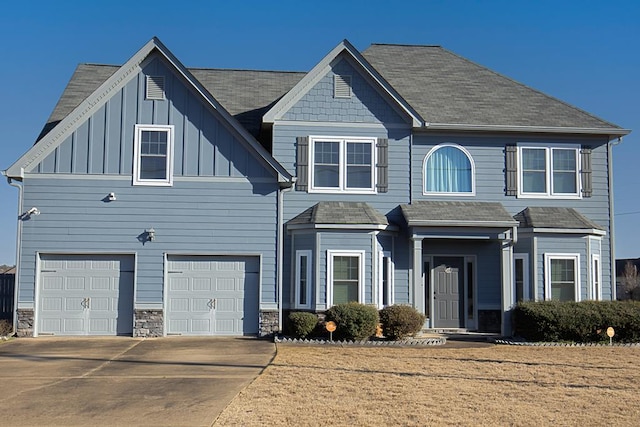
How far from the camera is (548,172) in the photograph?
781 inches

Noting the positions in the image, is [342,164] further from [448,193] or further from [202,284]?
[202,284]

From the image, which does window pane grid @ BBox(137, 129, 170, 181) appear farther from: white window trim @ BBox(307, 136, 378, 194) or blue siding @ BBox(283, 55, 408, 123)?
white window trim @ BBox(307, 136, 378, 194)

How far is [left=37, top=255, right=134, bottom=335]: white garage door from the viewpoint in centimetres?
1722

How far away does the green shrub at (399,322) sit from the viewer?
16.3 m

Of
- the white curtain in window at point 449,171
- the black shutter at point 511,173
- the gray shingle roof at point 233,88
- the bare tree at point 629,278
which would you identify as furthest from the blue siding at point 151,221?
the bare tree at point 629,278

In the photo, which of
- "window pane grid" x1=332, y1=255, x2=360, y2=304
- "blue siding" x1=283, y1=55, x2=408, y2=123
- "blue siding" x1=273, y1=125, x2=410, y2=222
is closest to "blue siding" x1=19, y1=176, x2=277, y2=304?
"blue siding" x1=273, y1=125, x2=410, y2=222

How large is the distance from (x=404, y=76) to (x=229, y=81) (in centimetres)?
598

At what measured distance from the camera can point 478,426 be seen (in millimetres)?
7914

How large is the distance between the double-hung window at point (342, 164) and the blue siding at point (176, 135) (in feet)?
5.95

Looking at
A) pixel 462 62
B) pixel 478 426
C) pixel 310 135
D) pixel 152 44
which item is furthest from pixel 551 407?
pixel 462 62

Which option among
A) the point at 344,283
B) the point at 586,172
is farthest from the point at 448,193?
the point at 344,283

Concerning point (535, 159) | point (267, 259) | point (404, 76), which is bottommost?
point (267, 259)

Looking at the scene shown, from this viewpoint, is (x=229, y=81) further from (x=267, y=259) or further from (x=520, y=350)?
(x=520, y=350)

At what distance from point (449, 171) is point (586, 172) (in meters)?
4.18
